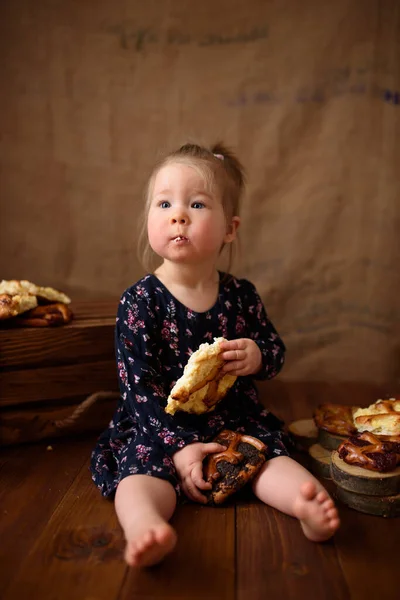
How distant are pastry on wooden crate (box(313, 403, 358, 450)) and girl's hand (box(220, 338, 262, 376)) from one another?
22 cm

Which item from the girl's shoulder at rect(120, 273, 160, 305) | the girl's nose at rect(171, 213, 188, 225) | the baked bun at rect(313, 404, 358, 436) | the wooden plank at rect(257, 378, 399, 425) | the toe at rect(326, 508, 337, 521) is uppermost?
the girl's nose at rect(171, 213, 188, 225)

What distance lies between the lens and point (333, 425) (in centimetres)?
142

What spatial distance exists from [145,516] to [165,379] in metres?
0.41

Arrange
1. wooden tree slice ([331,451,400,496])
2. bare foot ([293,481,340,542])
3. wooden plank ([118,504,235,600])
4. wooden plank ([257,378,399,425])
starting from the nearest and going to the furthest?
wooden plank ([118,504,235,600]) < bare foot ([293,481,340,542]) < wooden tree slice ([331,451,400,496]) < wooden plank ([257,378,399,425])

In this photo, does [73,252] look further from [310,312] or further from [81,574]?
[81,574]

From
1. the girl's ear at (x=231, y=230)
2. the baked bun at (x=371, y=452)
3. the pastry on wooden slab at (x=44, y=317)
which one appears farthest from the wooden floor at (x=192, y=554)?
A: the girl's ear at (x=231, y=230)

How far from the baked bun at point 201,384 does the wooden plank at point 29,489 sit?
0.33 meters

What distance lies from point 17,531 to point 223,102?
60.2 inches

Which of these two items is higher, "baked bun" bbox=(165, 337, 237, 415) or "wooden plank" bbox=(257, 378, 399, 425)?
"baked bun" bbox=(165, 337, 237, 415)

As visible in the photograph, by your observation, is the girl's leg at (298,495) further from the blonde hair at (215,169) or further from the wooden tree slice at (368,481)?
the blonde hair at (215,169)

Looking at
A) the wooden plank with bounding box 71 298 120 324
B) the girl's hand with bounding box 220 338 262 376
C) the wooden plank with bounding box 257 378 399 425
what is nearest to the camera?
the girl's hand with bounding box 220 338 262 376

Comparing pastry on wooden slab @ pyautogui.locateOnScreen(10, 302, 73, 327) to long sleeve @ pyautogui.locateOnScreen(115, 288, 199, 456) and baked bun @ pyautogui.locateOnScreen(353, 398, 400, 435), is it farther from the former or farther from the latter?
baked bun @ pyautogui.locateOnScreen(353, 398, 400, 435)

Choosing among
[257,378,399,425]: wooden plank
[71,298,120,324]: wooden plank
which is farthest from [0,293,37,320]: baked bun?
[257,378,399,425]: wooden plank

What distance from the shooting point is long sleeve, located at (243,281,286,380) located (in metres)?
1.44
